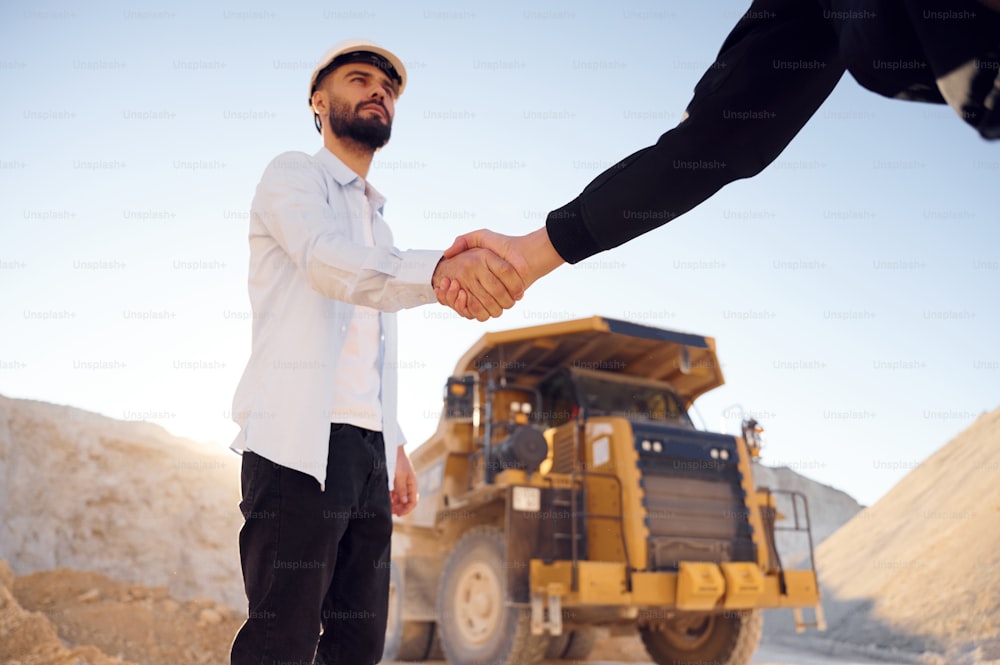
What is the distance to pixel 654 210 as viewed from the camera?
1.53 metres

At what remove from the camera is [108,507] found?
16266mm

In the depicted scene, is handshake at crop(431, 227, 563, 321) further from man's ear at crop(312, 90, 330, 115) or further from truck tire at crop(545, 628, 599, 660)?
truck tire at crop(545, 628, 599, 660)

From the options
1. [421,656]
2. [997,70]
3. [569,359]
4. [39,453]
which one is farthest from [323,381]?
[39,453]

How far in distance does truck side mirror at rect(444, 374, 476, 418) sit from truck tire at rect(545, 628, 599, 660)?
3555 millimetres

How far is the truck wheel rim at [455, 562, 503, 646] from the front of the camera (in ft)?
20.7

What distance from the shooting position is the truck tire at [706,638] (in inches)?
265

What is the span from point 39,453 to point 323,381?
1731 centimetres

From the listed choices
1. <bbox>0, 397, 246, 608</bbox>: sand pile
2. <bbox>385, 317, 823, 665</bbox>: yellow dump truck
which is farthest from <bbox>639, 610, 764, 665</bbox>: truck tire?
<bbox>0, 397, 246, 608</bbox>: sand pile

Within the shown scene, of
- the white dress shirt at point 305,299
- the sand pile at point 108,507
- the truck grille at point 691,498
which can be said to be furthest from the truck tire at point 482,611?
the sand pile at point 108,507

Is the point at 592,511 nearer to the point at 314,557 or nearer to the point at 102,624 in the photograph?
the point at 102,624

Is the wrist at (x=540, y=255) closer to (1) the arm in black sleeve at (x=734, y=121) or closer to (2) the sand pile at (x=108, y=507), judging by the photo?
(1) the arm in black sleeve at (x=734, y=121)

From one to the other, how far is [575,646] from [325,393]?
306 inches

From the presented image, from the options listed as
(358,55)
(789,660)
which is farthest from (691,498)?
(358,55)

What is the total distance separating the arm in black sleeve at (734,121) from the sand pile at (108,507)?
16.2 meters
